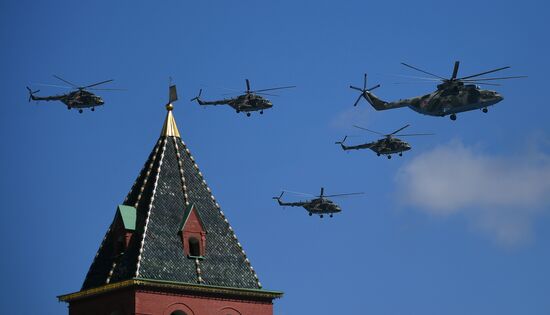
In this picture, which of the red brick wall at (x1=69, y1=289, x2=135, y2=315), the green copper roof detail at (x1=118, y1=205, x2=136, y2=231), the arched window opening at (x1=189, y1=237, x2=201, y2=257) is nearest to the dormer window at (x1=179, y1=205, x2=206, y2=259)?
the arched window opening at (x1=189, y1=237, x2=201, y2=257)

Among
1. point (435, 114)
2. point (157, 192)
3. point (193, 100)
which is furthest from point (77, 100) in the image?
point (157, 192)

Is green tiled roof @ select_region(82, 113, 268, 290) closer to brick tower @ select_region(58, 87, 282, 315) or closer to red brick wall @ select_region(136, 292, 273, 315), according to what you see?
brick tower @ select_region(58, 87, 282, 315)

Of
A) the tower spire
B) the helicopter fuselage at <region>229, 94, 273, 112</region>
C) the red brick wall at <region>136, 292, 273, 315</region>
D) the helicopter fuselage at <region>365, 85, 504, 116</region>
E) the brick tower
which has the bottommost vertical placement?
the red brick wall at <region>136, 292, 273, 315</region>

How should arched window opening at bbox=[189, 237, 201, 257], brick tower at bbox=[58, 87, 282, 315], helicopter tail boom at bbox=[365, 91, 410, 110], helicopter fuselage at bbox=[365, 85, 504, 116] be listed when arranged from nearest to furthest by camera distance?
brick tower at bbox=[58, 87, 282, 315]
arched window opening at bbox=[189, 237, 201, 257]
helicopter fuselage at bbox=[365, 85, 504, 116]
helicopter tail boom at bbox=[365, 91, 410, 110]

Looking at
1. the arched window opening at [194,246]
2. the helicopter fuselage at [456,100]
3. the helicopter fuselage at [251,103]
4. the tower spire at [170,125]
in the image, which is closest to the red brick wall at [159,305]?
the arched window opening at [194,246]

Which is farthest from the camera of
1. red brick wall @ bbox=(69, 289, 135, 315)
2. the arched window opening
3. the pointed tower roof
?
the arched window opening

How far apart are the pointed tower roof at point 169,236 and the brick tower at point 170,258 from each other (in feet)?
0.16

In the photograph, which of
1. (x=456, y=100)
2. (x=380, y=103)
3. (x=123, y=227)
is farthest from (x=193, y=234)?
(x=380, y=103)

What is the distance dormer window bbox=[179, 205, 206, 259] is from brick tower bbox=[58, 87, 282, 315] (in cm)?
5

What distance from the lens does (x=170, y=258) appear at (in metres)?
66.0

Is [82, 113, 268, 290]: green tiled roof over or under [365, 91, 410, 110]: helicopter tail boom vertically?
under

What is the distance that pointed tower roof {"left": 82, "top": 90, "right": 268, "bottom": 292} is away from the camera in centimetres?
6569

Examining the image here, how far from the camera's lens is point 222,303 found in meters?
66.6

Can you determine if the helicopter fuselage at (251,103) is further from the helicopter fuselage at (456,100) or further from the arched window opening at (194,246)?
the arched window opening at (194,246)
